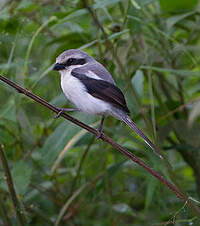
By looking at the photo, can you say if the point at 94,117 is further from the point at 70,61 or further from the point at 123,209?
the point at 123,209

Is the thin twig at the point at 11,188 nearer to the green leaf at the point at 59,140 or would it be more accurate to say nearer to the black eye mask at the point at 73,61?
the green leaf at the point at 59,140

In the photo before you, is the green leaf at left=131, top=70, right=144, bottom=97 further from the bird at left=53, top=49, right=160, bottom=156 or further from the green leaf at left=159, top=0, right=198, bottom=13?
the green leaf at left=159, top=0, right=198, bottom=13

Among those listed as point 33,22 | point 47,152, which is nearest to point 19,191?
point 47,152

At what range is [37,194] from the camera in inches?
122

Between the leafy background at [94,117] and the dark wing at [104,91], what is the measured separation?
0.12m

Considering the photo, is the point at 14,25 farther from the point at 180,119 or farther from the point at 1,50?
the point at 180,119

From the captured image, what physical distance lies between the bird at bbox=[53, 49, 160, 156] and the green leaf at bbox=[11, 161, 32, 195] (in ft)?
1.78

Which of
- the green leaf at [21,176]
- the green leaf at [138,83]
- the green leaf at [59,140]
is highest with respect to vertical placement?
the green leaf at [138,83]

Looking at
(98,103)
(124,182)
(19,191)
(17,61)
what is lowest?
(124,182)

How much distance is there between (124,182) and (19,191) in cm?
139

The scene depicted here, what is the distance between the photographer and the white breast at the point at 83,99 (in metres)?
2.52

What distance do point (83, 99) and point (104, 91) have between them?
0.45 ft

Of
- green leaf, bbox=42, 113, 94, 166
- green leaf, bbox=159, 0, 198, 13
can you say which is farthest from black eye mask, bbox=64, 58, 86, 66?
green leaf, bbox=159, 0, 198, 13

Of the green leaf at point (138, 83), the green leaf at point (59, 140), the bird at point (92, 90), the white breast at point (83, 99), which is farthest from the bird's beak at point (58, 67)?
the green leaf at point (138, 83)
